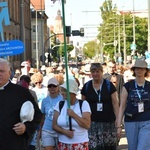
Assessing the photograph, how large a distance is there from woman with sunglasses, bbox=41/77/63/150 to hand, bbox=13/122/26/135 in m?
2.73

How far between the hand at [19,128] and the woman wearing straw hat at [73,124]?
1351 millimetres

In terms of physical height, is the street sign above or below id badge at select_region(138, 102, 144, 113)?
above

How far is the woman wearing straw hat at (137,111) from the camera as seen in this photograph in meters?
6.96

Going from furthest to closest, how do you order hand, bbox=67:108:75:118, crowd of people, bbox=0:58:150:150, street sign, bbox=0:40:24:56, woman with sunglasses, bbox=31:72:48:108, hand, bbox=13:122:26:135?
street sign, bbox=0:40:24:56 < woman with sunglasses, bbox=31:72:48:108 < crowd of people, bbox=0:58:150:150 < hand, bbox=67:108:75:118 < hand, bbox=13:122:26:135

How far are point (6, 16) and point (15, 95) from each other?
22.9 feet

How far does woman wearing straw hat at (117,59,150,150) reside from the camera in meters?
6.96

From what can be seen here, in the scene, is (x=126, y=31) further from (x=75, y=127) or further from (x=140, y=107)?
(x=75, y=127)

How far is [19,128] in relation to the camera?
460 centimetres

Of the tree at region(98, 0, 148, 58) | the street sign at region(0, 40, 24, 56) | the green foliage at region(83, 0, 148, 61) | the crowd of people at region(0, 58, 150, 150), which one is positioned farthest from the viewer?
the tree at region(98, 0, 148, 58)

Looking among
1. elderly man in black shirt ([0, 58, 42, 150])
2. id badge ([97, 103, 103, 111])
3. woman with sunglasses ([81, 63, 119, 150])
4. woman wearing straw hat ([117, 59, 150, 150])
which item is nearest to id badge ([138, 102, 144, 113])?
woman wearing straw hat ([117, 59, 150, 150])

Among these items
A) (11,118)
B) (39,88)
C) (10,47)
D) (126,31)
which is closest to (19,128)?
(11,118)

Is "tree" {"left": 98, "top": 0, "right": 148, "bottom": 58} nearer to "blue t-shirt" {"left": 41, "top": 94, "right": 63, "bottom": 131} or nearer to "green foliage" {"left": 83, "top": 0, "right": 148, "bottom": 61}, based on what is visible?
"green foliage" {"left": 83, "top": 0, "right": 148, "bottom": 61}

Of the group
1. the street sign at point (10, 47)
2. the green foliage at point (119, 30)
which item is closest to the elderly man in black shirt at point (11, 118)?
the street sign at point (10, 47)

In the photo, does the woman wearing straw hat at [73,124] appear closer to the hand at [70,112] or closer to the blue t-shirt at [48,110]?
the hand at [70,112]
